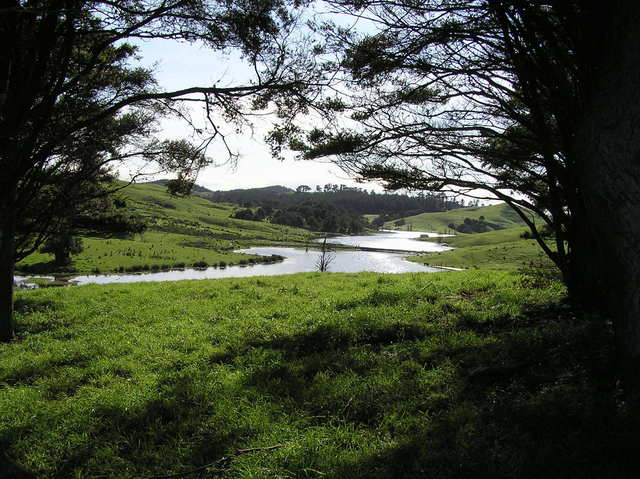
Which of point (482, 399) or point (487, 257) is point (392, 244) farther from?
point (482, 399)

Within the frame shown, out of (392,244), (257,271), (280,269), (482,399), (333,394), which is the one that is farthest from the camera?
(392,244)

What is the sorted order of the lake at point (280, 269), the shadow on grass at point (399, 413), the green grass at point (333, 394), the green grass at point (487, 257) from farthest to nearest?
1. the green grass at point (487, 257)
2. the lake at point (280, 269)
3. the green grass at point (333, 394)
4. the shadow on grass at point (399, 413)

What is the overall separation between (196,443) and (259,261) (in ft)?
229

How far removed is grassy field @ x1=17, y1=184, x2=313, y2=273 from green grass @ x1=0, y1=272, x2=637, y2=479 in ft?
17.0

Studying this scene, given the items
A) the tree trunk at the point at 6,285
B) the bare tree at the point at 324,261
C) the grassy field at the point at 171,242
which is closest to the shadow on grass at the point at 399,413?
the tree trunk at the point at 6,285

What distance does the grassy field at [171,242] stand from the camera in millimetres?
59094

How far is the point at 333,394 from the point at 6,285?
957 centimetres

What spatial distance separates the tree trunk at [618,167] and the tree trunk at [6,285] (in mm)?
11805

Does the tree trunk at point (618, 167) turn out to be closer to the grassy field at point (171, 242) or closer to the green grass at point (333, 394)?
the green grass at point (333, 394)

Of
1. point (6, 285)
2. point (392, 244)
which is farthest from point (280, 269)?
point (392, 244)

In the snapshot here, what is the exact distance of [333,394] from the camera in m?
4.81

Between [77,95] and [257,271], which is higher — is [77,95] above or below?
above

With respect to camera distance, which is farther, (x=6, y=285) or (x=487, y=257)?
(x=487, y=257)

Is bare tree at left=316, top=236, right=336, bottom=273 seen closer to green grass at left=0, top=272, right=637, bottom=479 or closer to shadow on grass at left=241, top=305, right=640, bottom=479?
green grass at left=0, top=272, right=637, bottom=479
